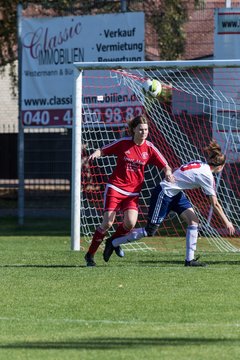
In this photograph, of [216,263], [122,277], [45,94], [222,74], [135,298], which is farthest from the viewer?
[45,94]

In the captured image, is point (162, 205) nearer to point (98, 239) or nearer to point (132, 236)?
point (132, 236)

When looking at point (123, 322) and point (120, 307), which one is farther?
point (120, 307)

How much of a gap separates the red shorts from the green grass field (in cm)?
76

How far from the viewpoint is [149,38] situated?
2367cm

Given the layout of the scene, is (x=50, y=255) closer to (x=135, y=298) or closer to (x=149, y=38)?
(x=135, y=298)

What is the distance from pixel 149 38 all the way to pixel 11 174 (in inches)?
447

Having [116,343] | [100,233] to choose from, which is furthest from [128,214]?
[116,343]

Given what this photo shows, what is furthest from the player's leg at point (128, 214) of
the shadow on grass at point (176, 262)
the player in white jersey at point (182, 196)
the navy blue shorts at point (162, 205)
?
the shadow on grass at point (176, 262)

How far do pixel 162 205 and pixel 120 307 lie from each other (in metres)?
3.43

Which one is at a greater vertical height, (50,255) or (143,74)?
(143,74)

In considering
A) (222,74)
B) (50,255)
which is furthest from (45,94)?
(50,255)

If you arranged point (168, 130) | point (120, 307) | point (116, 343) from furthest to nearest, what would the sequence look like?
point (168, 130)
point (120, 307)
point (116, 343)

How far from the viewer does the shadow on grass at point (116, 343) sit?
7.54m

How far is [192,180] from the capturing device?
12.6 metres
